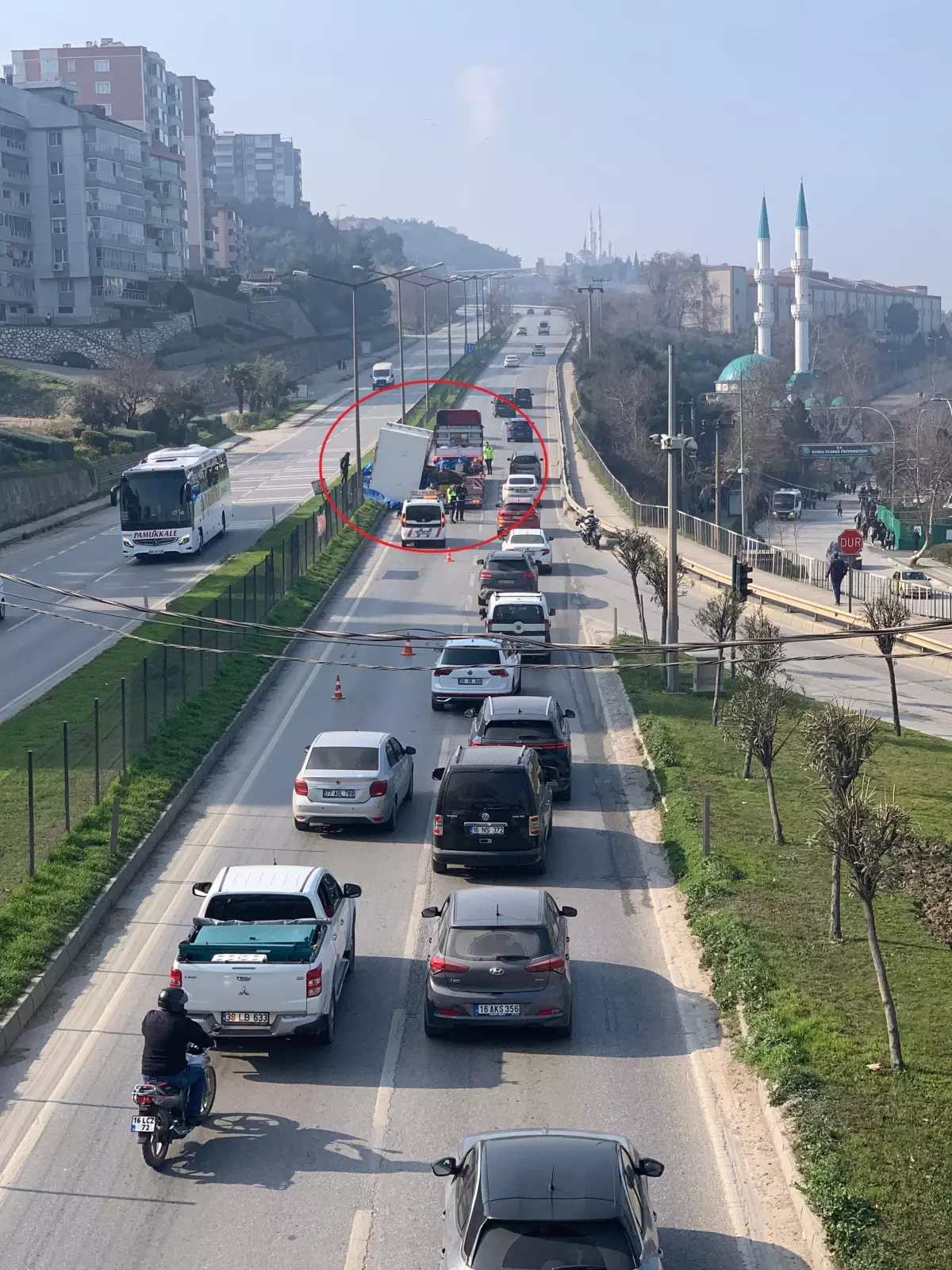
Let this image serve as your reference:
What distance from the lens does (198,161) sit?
17575 centimetres

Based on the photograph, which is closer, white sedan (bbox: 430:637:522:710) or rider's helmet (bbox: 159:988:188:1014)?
rider's helmet (bbox: 159:988:188:1014)

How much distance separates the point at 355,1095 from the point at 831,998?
441cm

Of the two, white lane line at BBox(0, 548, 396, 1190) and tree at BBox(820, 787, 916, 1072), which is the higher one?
tree at BBox(820, 787, 916, 1072)

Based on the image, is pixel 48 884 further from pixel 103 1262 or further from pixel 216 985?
pixel 103 1262

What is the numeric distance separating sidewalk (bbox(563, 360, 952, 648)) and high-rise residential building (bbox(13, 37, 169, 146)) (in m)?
95.2

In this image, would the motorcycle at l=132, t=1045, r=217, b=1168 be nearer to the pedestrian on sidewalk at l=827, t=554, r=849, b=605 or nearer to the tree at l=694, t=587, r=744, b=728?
the tree at l=694, t=587, r=744, b=728

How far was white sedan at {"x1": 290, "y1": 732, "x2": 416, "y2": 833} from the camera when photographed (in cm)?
2066

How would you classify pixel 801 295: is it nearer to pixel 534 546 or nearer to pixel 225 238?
pixel 225 238

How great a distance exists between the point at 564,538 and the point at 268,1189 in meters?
47.6

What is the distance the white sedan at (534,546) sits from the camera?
48375 mm

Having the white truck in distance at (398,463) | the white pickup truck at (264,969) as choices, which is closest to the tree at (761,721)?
the white pickup truck at (264,969)

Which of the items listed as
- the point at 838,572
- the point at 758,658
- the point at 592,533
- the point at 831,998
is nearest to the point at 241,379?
the point at 592,533

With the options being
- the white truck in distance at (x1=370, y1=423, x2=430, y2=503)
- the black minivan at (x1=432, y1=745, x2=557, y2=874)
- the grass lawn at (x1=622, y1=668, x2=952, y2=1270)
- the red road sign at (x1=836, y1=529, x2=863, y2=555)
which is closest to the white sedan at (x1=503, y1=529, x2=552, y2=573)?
the red road sign at (x1=836, y1=529, x2=863, y2=555)

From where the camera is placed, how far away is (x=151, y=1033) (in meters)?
11.4
